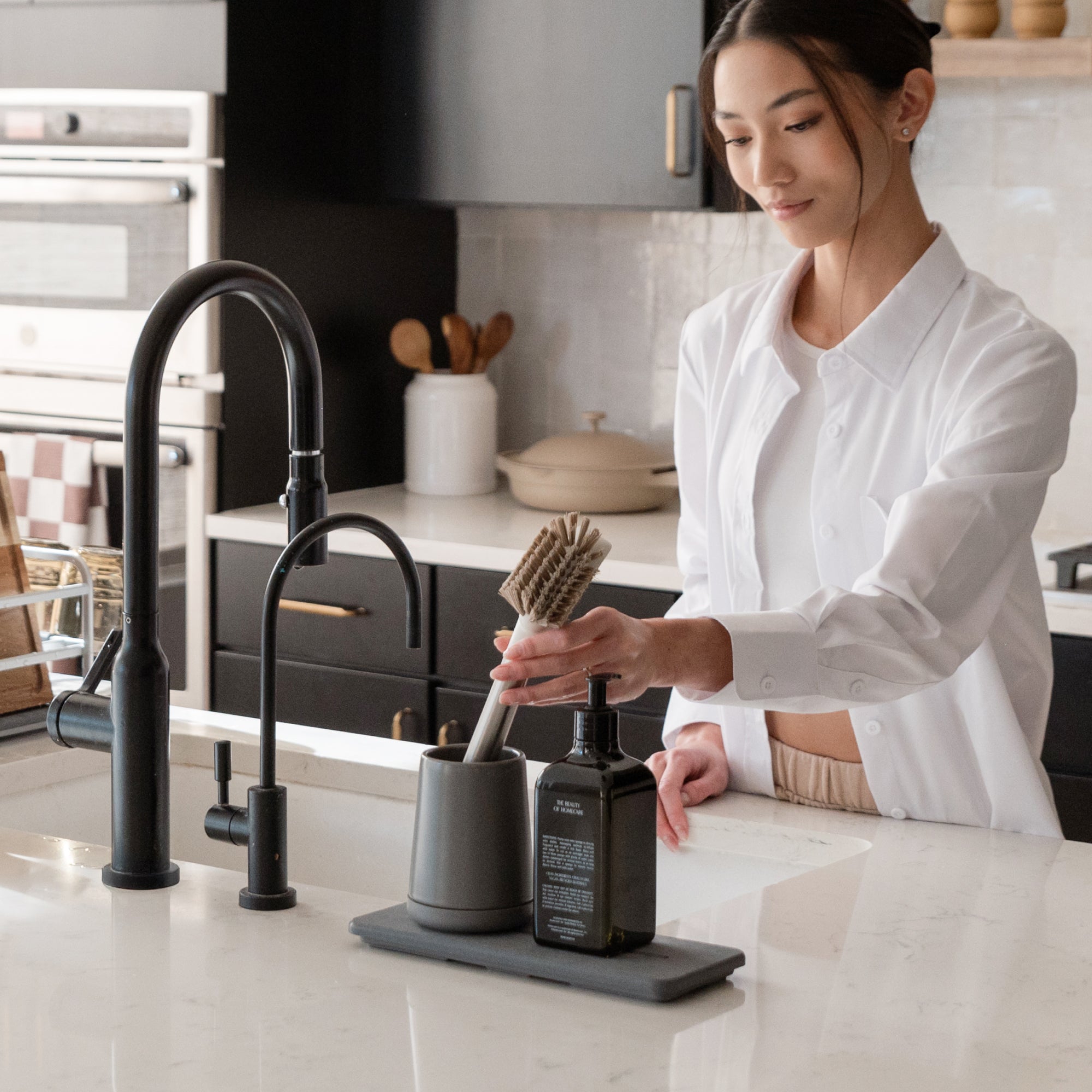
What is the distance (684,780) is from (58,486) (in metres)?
2.08

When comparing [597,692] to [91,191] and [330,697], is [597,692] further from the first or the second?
[91,191]

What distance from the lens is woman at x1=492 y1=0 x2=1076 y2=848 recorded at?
54.4 inches

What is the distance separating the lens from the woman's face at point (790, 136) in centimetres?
154

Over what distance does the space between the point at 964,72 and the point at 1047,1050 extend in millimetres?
2157

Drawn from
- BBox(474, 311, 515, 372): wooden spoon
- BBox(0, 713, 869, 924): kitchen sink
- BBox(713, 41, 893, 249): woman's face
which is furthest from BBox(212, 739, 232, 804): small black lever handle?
BBox(474, 311, 515, 372): wooden spoon

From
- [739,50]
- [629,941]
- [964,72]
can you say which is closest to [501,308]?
[964,72]

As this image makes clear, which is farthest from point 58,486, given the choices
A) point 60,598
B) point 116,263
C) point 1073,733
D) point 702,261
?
point 1073,733

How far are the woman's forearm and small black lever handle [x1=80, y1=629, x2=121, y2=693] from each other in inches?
16.4

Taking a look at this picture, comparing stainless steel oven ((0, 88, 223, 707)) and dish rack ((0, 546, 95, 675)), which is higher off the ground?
stainless steel oven ((0, 88, 223, 707))

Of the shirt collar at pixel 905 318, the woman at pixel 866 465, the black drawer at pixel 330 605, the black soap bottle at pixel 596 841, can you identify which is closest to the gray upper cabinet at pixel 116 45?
the black drawer at pixel 330 605

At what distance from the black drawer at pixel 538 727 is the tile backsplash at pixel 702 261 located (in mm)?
835

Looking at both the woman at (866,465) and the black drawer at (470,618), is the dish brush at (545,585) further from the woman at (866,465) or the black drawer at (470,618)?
the black drawer at (470,618)

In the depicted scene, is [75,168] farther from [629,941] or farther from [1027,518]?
[629,941]

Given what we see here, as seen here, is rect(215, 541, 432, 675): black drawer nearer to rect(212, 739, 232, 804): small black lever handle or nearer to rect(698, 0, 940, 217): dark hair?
rect(698, 0, 940, 217): dark hair
